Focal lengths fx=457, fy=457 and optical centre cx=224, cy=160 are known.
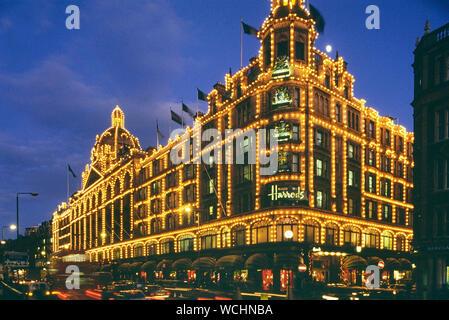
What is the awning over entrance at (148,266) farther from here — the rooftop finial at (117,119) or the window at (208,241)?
the rooftop finial at (117,119)

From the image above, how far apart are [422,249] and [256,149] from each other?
2377 centimetres

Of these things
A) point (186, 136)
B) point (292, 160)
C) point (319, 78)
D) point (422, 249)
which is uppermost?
point (319, 78)

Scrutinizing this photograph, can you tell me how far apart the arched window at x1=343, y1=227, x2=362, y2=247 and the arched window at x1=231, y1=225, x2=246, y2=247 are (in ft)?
42.0

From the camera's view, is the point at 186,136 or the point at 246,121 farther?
the point at 186,136

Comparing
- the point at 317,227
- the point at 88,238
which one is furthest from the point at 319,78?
the point at 88,238

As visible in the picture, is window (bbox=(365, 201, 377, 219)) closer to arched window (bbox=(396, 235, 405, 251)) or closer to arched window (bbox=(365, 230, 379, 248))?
arched window (bbox=(365, 230, 379, 248))

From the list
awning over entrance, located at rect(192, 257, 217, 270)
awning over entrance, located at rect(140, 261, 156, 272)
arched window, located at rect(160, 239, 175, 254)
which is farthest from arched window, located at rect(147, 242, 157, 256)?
awning over entrance, located at rect(192, 257, 217, 270)

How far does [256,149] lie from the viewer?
56031 millimetres

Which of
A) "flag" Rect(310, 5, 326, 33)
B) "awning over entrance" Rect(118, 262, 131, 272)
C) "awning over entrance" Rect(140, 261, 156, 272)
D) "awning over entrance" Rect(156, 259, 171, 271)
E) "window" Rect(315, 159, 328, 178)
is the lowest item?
"awning over entrance" Rect(118, 262, 131, 272)

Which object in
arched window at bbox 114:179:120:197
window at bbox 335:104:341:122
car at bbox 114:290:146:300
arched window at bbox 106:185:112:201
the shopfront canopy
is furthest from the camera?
arched window at bbox 106:185:112:201

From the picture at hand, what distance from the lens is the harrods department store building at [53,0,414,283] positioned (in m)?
52.1

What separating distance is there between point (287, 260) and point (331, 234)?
8.58 meters

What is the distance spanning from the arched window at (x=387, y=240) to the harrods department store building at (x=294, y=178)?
0.48 ft
